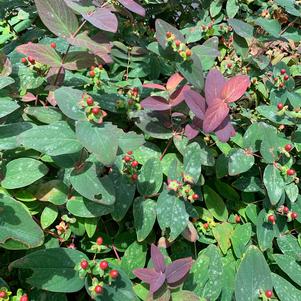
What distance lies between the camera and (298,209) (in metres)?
1.22

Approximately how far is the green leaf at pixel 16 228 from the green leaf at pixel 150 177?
0.32m

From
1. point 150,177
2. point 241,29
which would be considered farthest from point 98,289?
point 241,29

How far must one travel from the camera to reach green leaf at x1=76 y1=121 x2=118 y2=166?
861 mm

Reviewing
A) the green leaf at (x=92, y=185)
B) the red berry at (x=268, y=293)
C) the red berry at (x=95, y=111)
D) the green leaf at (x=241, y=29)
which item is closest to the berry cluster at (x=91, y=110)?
the red berry at (x=95, y=111)

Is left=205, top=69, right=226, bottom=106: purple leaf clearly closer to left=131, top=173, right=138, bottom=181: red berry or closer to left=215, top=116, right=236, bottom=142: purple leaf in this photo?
left=215, top=116, right=236, bottom=142: purple leaf

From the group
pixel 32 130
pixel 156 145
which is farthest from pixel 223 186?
pixel 32 130

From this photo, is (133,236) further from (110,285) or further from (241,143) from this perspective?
(241,143)

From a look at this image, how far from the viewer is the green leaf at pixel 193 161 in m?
1.08

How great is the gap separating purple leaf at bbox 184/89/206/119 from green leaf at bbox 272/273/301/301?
47 centimetres

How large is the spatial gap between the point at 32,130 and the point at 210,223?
57 cm

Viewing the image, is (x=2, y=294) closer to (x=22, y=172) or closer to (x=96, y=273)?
(x=96, y=273)

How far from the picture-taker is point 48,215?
1.01m

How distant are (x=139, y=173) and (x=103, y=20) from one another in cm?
42

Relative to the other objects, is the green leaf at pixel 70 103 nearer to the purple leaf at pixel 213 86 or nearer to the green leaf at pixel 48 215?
the green leaf at pixel 48 215
